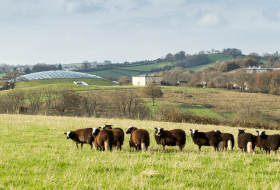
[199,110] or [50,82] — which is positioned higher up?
[50,82]

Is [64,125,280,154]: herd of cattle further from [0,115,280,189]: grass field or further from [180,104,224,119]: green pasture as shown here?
[180,104,224,119]: green pasture

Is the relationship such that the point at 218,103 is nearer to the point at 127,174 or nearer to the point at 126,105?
the point at 126,105

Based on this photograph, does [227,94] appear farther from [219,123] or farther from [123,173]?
[123,173]

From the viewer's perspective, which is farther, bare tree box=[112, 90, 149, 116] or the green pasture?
the green pasture

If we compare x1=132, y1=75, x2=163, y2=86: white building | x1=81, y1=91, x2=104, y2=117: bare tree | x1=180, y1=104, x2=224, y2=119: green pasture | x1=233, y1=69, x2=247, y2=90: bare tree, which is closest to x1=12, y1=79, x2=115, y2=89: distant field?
x1=132, y1=75, x2=163, y2=86: white building

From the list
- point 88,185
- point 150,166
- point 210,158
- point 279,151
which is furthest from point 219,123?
point 88,185

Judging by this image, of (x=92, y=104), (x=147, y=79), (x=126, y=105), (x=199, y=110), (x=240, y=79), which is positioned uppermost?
(x=147, y=79)

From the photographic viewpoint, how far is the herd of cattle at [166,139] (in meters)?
11.6

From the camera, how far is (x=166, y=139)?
1262cm

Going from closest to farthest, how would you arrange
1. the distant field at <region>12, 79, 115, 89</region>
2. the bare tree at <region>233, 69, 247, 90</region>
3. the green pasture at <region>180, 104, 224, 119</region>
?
the green pasture at <region>180, 104, 224, 119</region> < the bare tree at <region>233, 69, 247, 90</region> < the distant field at <region>12, 79, 115, 89</region>

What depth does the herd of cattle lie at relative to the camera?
1159 centimetres

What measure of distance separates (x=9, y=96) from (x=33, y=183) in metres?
69.3

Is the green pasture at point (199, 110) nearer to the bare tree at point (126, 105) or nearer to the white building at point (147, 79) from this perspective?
the bare tree at point (126, 105)

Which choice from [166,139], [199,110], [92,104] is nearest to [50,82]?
[92,104]
